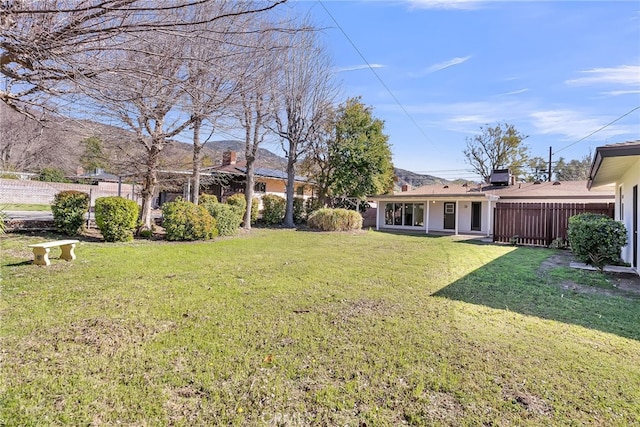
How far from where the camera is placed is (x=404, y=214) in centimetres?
2091

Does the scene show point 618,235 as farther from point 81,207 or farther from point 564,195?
point 81,207

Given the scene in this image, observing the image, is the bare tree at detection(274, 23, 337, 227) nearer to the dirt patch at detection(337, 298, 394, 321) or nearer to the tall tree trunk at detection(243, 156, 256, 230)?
the tall tree trunk at detection(243, 156, 256, 230)

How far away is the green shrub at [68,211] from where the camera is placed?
988cm

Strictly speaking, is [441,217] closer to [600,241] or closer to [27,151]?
[600,241]

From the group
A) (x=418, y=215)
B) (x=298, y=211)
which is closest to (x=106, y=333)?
(x=298, y=211)

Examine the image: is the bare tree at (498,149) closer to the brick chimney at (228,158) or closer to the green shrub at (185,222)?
the brick chimney at (228,158)

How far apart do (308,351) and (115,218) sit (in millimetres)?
9174

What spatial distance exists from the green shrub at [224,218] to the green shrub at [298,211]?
693 cm

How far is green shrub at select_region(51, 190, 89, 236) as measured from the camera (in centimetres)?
988

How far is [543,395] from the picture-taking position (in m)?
2.42

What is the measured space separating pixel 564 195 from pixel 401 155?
37.0 ft

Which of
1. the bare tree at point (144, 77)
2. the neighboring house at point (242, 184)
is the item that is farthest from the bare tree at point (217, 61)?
the neighboring house at point (242, 184)

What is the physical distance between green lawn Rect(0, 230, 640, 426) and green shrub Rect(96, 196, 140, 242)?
3876 mm

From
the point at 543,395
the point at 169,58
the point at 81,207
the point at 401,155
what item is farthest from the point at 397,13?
the point at 401,155
